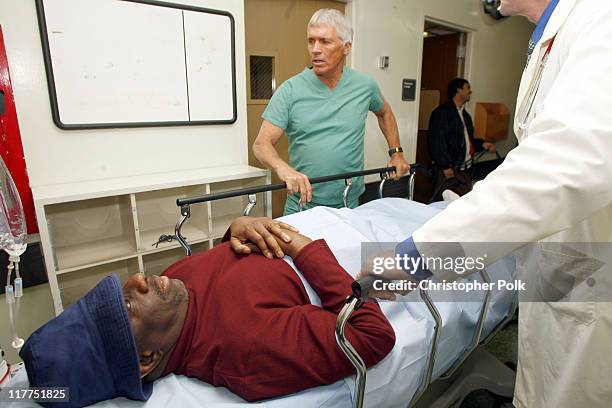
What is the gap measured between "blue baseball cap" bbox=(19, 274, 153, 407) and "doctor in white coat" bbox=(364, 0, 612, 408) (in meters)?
0.70

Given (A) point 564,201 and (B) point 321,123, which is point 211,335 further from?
(B) point 321,123

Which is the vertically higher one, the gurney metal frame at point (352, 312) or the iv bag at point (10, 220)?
the iv bag at point (10, 220)

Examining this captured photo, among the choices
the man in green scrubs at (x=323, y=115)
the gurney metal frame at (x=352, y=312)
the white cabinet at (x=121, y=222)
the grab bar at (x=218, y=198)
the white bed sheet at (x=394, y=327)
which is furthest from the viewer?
the man in green scrubs at (x=323, y=115)

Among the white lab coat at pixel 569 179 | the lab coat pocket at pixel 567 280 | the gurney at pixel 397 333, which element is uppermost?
the white lab coat at pixel 569 179

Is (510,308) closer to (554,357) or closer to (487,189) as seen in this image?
(554,357)

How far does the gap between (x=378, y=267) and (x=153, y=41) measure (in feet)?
6.85

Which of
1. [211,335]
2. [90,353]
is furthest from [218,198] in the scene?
[90,353]

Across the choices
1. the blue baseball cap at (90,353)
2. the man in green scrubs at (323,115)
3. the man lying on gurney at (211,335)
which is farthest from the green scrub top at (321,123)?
the blue baseball cap at (90,353)

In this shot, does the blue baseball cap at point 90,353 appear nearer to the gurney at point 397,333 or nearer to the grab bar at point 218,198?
the gurney at point 397,333

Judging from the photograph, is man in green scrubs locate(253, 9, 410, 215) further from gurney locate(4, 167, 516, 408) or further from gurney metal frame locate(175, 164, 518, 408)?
gurney locate(4, 167, 516, 408)

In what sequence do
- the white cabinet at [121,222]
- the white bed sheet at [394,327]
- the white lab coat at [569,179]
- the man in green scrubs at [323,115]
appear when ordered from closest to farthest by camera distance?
the white lab coat at [569,179] < the white bed sheet at [394,327] < the white cabinet at [121,222] < the man in green scrubs at [323,115]

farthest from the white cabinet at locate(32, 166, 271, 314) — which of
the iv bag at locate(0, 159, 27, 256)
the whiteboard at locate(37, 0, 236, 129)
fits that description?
the iv bag at locate(0, 159, 27, 256)

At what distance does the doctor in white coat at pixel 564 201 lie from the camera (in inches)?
27.7

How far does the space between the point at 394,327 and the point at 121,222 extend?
181cm
